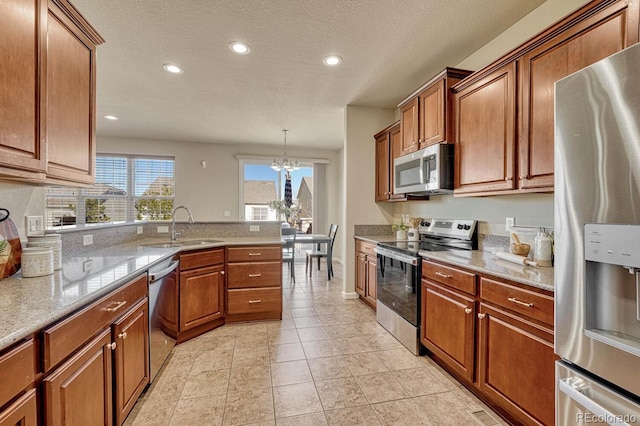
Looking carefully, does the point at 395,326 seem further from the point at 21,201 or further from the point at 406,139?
the point at 21,201

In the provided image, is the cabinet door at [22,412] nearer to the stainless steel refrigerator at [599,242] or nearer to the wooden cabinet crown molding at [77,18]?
the wooden cabinet crown molding at [77,18]

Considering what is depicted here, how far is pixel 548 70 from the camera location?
5.49ft

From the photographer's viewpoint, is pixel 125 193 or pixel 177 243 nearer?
pixel 177 243

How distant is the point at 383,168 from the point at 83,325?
3.32 m

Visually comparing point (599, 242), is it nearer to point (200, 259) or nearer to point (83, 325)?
point (83, 325)

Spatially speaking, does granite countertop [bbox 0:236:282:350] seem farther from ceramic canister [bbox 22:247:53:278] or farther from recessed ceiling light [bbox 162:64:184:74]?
recessed ceiling light [bbox 162:64:184:74]

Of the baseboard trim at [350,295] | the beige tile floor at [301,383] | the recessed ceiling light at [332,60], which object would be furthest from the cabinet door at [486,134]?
the baseboard trim at [350,295]

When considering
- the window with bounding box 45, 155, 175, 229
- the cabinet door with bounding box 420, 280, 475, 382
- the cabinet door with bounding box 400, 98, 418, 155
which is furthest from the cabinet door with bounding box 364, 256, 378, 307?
the window with bounding box 45, 155, 175, 229

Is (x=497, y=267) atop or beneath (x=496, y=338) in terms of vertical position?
atop

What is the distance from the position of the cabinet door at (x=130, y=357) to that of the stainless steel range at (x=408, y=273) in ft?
6.59

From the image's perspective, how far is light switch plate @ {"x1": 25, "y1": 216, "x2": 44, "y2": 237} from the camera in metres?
1.69

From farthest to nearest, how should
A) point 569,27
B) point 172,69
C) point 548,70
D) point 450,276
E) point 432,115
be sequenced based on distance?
point 172,69, point 432,115, point 450,276, point 548,70, point 569,27

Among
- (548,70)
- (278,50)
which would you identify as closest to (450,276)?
(548,70)

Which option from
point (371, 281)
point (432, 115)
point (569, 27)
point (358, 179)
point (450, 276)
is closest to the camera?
point (569, 27)
